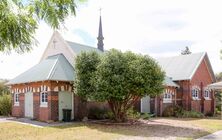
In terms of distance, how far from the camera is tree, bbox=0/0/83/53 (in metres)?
6.25

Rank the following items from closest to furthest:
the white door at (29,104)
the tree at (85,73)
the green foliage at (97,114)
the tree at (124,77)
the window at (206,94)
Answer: the tree at (124,77)
the tree at (85,73)
the white door at (29,104)
the green foliage at (97,114)
the window at (206,94)

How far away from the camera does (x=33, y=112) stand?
23.5 meters

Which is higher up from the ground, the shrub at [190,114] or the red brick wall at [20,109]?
the red brick wall at [20,109]

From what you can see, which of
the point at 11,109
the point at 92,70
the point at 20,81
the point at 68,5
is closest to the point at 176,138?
the point at 92,70

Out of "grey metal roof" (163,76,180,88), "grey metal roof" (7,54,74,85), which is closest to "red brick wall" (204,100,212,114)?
"grey metal roof" (163,76,180,88)

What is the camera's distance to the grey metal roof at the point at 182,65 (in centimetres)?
3195

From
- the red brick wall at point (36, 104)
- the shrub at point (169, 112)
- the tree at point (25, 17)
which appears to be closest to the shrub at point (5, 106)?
the red brick wall at point (36, 104)

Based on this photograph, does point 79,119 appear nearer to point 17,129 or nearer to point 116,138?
point 17,129

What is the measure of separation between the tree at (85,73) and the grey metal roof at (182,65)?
13.1 meters

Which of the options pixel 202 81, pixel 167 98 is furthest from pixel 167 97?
pixel 202 81

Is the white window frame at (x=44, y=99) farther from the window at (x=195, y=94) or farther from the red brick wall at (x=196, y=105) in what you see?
the window at (x=195, y=94)

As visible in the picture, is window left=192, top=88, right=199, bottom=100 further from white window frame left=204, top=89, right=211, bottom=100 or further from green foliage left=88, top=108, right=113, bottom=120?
green foliage left=88, top=108, right=113, bottom=120

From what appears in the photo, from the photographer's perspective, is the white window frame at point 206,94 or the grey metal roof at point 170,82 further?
the white window frame at point 206,94

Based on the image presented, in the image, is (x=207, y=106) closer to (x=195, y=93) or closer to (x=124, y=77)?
(x=195, y=93)
